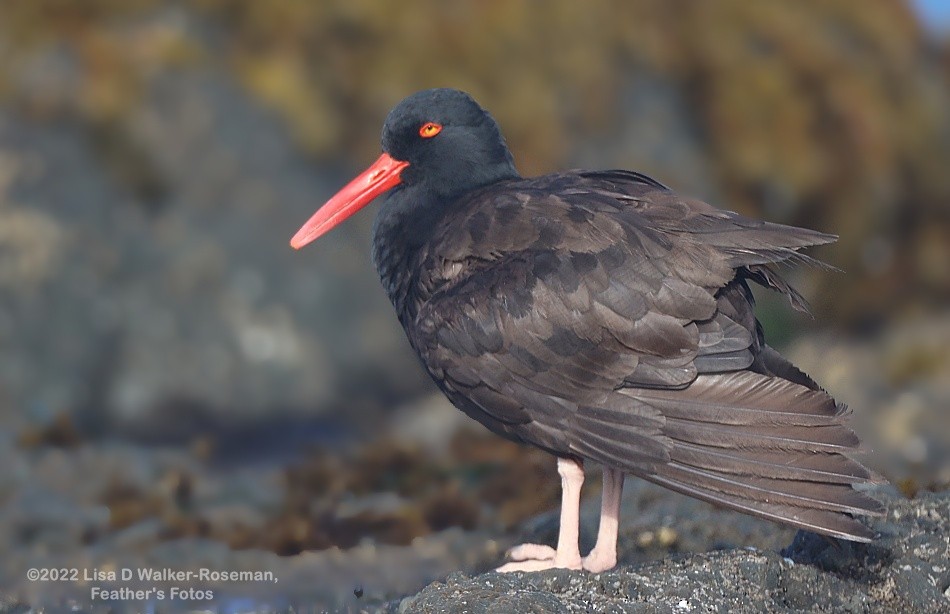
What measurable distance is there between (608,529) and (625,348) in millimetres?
885

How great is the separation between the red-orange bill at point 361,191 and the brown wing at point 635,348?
780 mm

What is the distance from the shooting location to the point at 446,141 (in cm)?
533

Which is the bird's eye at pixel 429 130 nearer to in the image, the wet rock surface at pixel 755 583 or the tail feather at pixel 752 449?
the tail feather at pixel 752 449

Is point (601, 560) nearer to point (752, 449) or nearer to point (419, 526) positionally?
point (752, 449)

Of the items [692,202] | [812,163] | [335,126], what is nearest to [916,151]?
[812,163]

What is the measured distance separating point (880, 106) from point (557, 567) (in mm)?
8736

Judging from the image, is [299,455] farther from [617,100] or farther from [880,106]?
[880,106]

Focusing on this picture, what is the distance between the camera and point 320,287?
869 cm

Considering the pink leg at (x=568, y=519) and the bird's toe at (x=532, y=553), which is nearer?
the pink leg at (x=568, y=519)

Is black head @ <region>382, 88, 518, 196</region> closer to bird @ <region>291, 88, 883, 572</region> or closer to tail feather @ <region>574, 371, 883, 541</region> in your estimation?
bird @ <region>291, 88, 883, 572</region>

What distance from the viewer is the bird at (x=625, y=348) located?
13.2ft

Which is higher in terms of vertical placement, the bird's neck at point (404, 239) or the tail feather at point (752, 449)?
the bird's neck at point (404, 239)

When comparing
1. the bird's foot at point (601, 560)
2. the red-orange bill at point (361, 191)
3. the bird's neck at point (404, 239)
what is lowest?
the bird's foot at point (601, 560)
